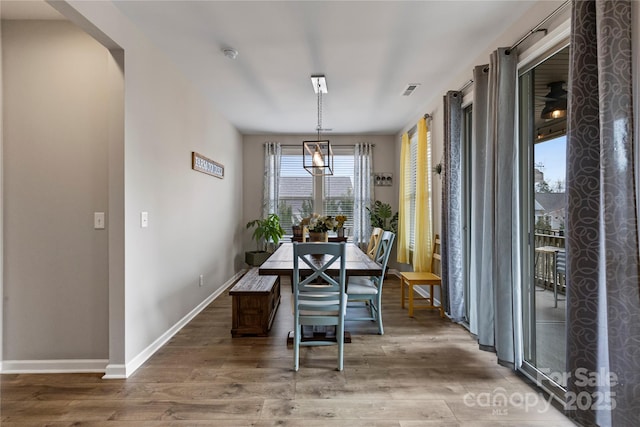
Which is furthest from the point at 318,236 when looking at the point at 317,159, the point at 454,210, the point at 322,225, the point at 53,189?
the point at 53,189

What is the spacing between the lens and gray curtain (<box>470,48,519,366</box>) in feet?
7.36

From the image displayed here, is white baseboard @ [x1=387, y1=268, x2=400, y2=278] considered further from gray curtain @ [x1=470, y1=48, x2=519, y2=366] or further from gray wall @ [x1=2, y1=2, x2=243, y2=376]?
gray wall @ [x1=2, y1=2, x2=243, y2=376]

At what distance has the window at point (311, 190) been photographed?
6.04 metres

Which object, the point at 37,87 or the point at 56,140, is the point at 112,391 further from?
the point at 37,87

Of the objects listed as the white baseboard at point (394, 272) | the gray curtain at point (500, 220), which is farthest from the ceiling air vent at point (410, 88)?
the white baseboard at point (394, 272)

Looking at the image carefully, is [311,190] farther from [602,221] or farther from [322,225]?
[602,221]

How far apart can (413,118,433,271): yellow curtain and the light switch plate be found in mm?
3566

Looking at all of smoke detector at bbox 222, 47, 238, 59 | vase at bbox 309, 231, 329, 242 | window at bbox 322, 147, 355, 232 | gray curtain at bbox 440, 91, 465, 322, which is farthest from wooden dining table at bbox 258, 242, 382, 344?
window at bbox 322, 147, 355, 232

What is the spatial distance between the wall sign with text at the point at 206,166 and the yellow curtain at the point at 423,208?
2.88 m

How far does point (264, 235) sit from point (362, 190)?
206cm

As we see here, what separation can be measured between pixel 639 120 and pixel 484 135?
4.16 ft

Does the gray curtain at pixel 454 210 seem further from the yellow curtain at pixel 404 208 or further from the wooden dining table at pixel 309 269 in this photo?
the yellow curtain at pixel 404 208

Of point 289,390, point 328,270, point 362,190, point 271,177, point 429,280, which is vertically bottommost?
point 289,390

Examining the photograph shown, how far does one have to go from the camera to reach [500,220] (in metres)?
2.28
